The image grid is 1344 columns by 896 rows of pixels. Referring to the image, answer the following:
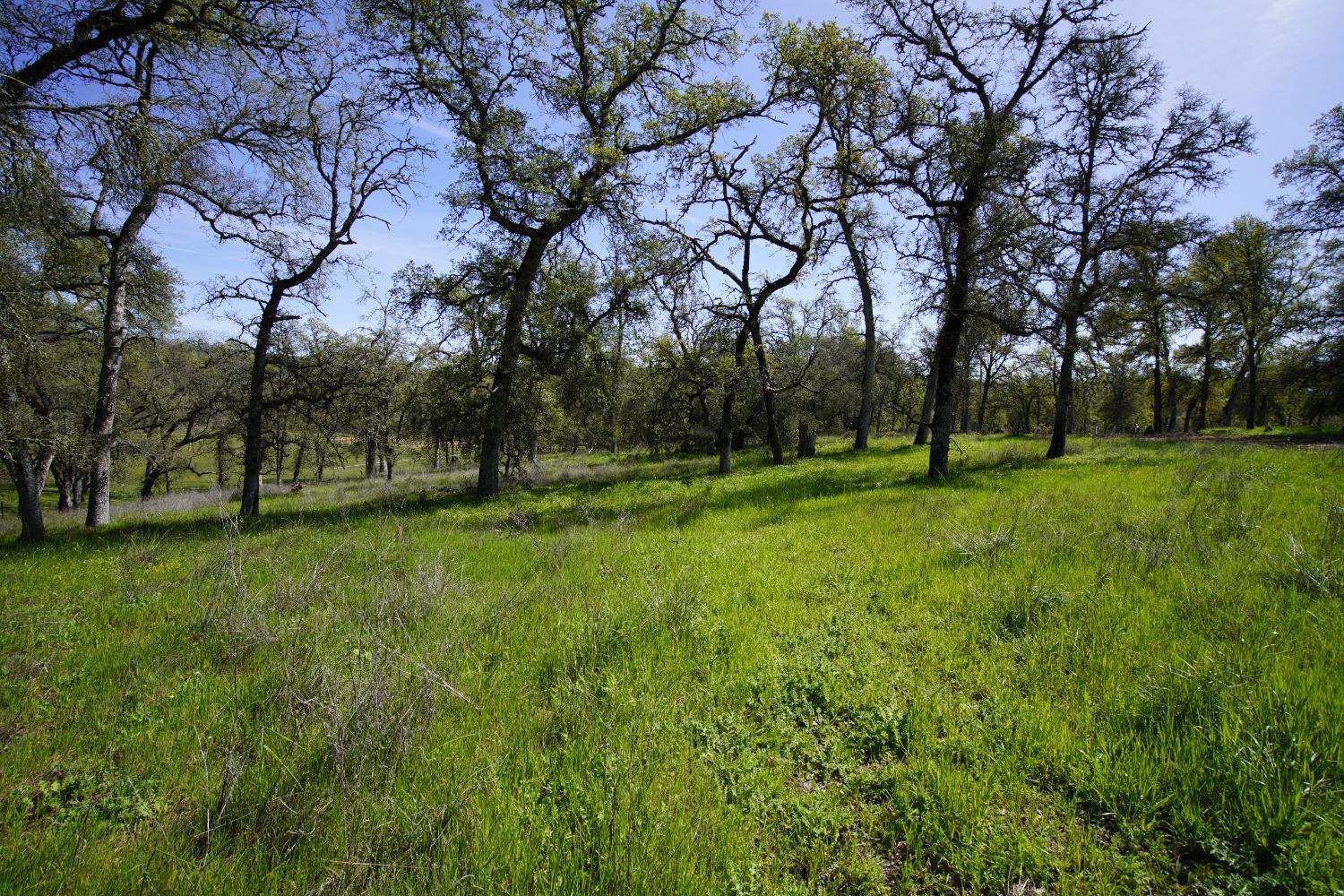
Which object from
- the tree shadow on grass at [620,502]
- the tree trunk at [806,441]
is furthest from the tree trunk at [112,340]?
the tree trunk at [806,441]

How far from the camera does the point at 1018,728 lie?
3.00 m

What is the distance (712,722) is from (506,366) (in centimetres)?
1253

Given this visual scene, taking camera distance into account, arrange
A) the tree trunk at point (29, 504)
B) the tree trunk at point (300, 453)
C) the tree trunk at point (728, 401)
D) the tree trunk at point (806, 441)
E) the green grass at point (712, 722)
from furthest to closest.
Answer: the tree trunk at point (806, 441) < the tree trunk at point (300, 453) < the tree trunk at point (728, 401) < the tree trunk at point (29, 504) < the green grass at point (712, 722)

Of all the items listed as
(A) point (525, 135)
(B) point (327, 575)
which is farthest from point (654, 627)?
(A) point (525, 135)

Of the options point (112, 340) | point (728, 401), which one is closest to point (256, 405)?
point (112, 340)

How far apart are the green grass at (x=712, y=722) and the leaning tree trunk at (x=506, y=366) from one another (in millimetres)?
8422

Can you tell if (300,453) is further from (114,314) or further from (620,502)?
(620,502)

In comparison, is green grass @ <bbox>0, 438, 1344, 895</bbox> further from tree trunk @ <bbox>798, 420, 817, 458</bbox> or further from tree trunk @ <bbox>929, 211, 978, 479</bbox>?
tree trunk @ <bbox>798, 420, 817, 458</bbox>

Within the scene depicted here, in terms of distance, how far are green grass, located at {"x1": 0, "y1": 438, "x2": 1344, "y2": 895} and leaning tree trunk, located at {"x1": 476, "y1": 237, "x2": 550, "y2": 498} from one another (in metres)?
8.42

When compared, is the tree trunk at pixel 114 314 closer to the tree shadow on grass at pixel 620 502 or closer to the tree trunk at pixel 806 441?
the tree shadow on grass at pixel 620 502

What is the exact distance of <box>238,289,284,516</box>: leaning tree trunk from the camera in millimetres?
13047

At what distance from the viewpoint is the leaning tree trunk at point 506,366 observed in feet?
45.5

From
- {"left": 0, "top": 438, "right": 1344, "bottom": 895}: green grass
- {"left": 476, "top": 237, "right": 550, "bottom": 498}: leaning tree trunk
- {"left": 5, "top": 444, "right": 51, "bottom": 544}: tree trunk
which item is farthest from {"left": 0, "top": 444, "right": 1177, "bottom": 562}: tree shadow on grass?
{"left": 0, "top": 438, "right": 1344, "bottom": 895}: green grass

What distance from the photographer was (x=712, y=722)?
3270 millimetres
